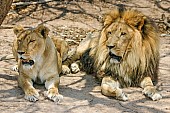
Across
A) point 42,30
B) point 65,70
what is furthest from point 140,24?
point 65,70

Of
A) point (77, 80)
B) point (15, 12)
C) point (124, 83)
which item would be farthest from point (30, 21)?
point (124, 83)

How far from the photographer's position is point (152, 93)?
423 centimetres

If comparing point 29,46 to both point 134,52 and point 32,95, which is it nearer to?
point 32,95

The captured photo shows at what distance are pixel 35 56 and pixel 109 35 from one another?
81 cm

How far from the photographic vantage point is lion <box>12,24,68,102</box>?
13.1ft

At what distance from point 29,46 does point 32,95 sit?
1.61 ft

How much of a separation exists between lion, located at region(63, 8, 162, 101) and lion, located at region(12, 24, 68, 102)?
0.53 m

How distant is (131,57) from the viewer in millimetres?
4352

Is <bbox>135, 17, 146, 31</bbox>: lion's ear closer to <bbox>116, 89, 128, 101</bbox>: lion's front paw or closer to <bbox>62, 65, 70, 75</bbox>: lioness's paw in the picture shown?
<bbox>116, 89, 128, 101</bbox>: lion's front paw

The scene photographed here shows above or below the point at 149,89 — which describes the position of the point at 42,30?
above

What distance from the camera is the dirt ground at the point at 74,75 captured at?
3877mm

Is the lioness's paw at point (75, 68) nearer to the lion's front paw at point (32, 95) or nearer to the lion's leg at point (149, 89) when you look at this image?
the lion's leg at point (149, 89)

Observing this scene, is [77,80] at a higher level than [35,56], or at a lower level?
lower

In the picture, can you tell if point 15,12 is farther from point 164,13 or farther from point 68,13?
point 164,13
